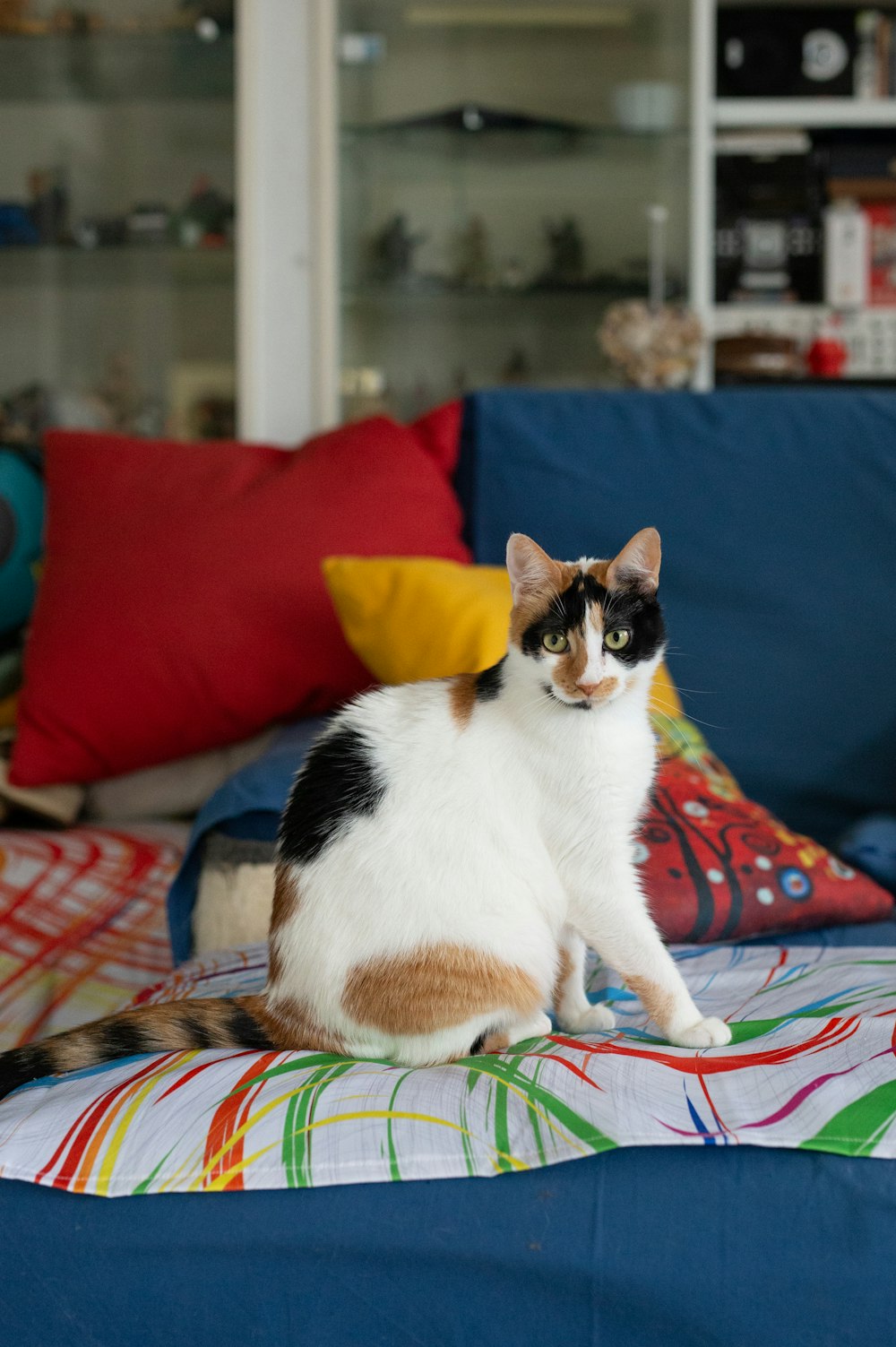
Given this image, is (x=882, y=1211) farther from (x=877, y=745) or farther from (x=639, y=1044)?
(x=877, y=745)

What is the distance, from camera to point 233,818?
1239 millimetres

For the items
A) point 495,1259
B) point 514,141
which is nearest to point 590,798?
point 495,1259

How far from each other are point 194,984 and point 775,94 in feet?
8.18

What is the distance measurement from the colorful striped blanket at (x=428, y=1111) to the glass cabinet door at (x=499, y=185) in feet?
6.71

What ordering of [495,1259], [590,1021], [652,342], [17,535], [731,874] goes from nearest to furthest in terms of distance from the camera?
[495,1259] < [590,1021] < [731,874] < [17,535] < [652,342]

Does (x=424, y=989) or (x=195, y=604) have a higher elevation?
(x=195, y=604)

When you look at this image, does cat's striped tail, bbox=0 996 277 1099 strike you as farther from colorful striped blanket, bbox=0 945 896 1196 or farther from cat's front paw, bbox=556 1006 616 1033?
cat's front paw, bbox=556 1006 616 1033

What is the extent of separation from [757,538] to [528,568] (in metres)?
0.90

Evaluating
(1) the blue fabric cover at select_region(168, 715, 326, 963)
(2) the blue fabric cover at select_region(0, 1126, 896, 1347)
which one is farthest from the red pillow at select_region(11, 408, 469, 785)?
(2) the blue fabric cover at select_region(0, 1126, 896, 1347)

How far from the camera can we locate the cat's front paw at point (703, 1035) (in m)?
0.83

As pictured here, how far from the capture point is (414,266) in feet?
9.16

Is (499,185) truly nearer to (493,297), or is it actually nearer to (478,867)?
(493,297)

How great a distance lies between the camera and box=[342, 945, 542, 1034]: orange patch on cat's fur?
2.70ft

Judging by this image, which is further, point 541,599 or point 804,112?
point 804,112
